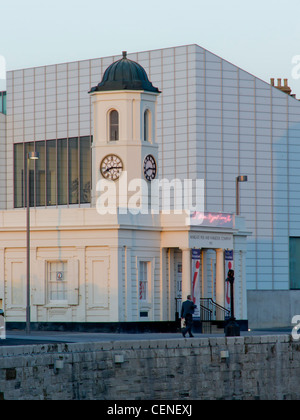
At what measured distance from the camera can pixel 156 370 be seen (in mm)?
36125

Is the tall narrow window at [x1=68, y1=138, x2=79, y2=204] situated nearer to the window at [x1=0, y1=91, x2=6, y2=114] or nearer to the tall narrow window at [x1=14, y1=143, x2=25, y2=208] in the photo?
the tall narrow window at [x1=14, y1=143, x2=25, y2=208]

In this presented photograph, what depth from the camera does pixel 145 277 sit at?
50.7 meters

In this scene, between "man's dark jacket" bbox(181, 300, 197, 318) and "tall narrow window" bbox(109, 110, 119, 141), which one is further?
"tall narrow window" bbox(109, 110, 119, 141)

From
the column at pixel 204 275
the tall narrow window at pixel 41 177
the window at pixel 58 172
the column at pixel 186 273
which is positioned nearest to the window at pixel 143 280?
the column at pixel 186 273

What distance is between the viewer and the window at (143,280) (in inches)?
1982

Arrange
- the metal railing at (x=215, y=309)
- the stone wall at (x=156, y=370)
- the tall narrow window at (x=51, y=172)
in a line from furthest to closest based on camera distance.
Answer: the tall narrow window at (x=51, y=172) → the metal railing at (x=215, y=309) → the stone wall at (x=156, y=370)

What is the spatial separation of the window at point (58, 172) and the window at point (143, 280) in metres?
31.3

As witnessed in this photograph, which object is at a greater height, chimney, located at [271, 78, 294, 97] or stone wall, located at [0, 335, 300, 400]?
chimney, located at [271, 78, 294, 97]

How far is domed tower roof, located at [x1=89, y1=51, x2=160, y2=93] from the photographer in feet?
171

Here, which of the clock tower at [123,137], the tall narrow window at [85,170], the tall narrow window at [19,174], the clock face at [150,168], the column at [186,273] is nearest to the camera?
the column at [186,273]

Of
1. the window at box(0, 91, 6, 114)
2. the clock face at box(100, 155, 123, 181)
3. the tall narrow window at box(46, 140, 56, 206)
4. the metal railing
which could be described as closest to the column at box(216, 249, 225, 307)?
the metal railing

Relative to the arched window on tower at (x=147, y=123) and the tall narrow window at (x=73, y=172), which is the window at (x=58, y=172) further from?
the arched window on tower at (x=147, y=123)

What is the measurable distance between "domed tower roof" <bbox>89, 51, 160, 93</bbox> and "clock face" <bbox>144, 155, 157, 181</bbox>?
315 centimetres
